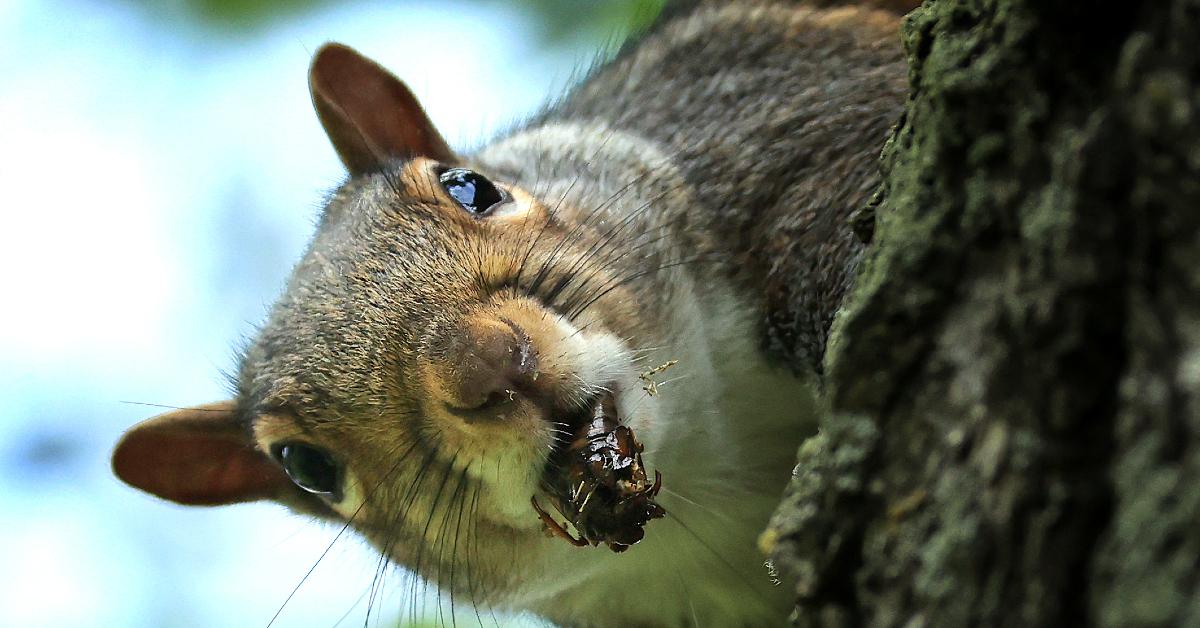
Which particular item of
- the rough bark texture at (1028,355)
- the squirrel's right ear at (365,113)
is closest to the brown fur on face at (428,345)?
the squirrel's right ear at (365,113)

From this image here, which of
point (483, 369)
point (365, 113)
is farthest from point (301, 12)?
point (483, 369)

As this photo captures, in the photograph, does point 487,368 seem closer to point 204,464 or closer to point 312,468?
point 312,468

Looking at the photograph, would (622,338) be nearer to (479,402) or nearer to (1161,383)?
(479,402)

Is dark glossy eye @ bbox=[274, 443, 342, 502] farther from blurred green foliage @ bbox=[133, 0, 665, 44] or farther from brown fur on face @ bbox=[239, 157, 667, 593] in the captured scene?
blurred green foliage @ bbox=[133, 0, 665, 44]

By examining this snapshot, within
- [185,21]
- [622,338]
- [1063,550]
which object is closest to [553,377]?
[622,338]

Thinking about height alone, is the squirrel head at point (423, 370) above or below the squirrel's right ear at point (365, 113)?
below

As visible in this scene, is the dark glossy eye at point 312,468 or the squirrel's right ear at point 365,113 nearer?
the dark glossy eye at point 312,468

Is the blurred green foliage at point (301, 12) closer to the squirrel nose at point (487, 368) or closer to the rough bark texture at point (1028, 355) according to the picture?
the squirrel nose at point (487, 368)
